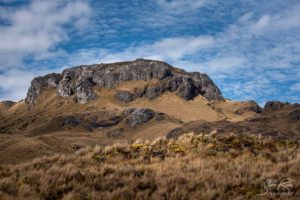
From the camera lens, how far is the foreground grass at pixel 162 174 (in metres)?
10.8

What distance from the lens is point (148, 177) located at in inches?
498

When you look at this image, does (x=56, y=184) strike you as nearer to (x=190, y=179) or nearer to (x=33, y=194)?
(x=33, y=194)

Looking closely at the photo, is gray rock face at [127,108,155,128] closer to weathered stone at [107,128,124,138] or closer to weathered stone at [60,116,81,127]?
weathered stone at [107,128,124,138]

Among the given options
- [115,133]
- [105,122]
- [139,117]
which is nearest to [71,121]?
[105,122]

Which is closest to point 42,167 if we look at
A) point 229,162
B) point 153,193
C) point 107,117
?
point 153,193

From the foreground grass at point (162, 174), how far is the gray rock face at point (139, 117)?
158197 millimetres

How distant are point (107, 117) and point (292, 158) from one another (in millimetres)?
174687

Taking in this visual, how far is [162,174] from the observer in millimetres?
12945
